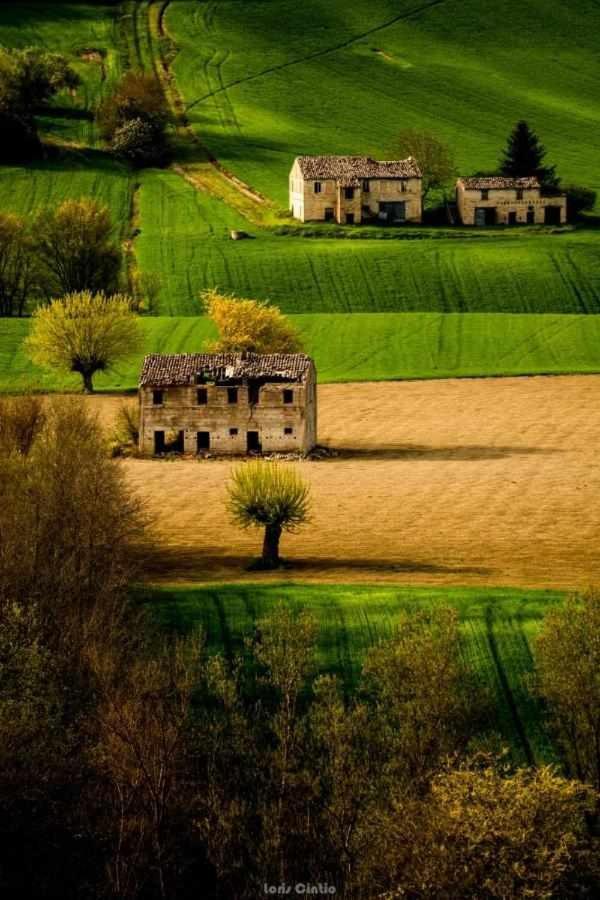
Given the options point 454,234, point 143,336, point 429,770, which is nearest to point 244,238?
point 454,234

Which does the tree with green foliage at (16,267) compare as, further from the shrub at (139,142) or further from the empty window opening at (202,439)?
the empty window opening at (202,439)

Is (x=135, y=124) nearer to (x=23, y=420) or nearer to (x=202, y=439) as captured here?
(x=202, y=439)

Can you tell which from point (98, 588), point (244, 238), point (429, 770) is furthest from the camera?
point (244, 238)

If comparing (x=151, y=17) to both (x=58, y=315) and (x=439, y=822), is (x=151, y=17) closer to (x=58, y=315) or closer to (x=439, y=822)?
(x=58, y=315)

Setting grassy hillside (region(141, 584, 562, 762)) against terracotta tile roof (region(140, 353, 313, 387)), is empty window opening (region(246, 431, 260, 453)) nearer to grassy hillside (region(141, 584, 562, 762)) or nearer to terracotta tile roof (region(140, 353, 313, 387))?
terracotta tile roof (region(140, 353, 313, 387))

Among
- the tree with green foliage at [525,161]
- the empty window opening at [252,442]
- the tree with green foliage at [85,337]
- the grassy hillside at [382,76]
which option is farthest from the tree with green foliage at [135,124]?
the empty window opening at [252,442]
